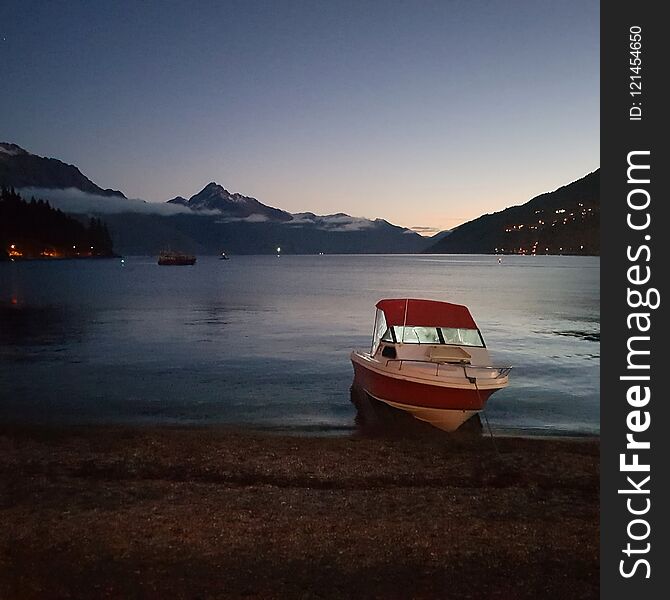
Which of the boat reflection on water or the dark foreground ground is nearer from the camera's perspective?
the dark foreground ground

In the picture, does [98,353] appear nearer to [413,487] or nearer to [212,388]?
[212,388]

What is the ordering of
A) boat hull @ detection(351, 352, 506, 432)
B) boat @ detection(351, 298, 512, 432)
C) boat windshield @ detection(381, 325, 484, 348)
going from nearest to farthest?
boat hull @ detection(351, 352, 506, 432) < boat @ detection(351, 298, 512, 432) < boat windshield @ detection(381, 325, 484, 348)

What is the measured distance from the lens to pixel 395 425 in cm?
1800

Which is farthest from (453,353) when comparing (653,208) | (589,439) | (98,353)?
(98,353)

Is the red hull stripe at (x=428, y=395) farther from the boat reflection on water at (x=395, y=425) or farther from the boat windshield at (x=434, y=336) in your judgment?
the boat windshield at (x=434, y=336)

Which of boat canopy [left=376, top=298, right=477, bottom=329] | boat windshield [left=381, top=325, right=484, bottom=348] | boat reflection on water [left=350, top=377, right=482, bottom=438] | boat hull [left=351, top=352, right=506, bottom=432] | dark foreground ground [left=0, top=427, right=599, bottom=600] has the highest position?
boat canopy [left=376, top=298, right=477, bottom=329]

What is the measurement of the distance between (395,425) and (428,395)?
182 centimetres

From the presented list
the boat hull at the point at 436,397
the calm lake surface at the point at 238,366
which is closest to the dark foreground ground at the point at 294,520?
the boat hull at the point at 436,397

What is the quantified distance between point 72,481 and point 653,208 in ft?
37.9

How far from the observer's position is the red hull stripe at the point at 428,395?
53.9 ft

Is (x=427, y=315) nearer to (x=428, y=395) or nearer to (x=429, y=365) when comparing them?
(x=429, y=365)

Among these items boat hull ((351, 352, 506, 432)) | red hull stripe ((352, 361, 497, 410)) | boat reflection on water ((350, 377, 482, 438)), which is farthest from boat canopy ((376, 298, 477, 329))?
boat reflection on water ((350, 377, 482, 438))

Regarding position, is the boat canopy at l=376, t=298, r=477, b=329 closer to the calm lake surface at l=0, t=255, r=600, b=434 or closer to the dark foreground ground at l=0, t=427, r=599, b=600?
the calm lake surface at l=0, t=255, r=600, b=434

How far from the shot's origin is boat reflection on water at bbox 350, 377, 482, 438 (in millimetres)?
17172
